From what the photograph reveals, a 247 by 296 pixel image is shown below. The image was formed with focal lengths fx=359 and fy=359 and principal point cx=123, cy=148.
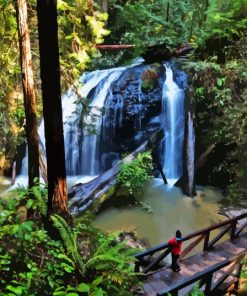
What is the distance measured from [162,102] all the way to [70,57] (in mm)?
4704

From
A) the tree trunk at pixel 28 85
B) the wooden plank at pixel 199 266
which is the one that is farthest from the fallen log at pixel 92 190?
the wooden plank at pixel 199 266

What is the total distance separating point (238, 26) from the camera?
15742 mm

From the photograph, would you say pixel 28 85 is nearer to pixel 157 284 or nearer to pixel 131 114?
pixel 157 284

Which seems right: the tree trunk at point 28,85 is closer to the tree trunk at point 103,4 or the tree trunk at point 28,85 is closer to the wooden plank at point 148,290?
the wooden plank at point 148,290

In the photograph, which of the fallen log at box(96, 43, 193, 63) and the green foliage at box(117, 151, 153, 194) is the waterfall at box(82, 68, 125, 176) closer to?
the green foliage at box(117, 151, 153, 194)

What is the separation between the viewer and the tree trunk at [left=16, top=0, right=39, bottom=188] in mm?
8281

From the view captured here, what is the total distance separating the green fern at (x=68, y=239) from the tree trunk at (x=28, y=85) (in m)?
2.84

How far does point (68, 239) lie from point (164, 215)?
29.5ft

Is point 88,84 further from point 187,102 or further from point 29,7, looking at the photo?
point 29,7

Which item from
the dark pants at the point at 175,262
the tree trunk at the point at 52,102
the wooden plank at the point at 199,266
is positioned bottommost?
the wooden plank at the point at 199,266

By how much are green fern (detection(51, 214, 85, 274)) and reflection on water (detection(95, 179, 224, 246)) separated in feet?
23.8

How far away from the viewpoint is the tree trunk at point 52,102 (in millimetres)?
5027

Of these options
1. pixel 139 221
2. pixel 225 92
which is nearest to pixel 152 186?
pixel 139 221

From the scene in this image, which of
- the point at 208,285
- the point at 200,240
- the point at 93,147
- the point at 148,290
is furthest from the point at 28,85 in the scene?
the point at 93,147
